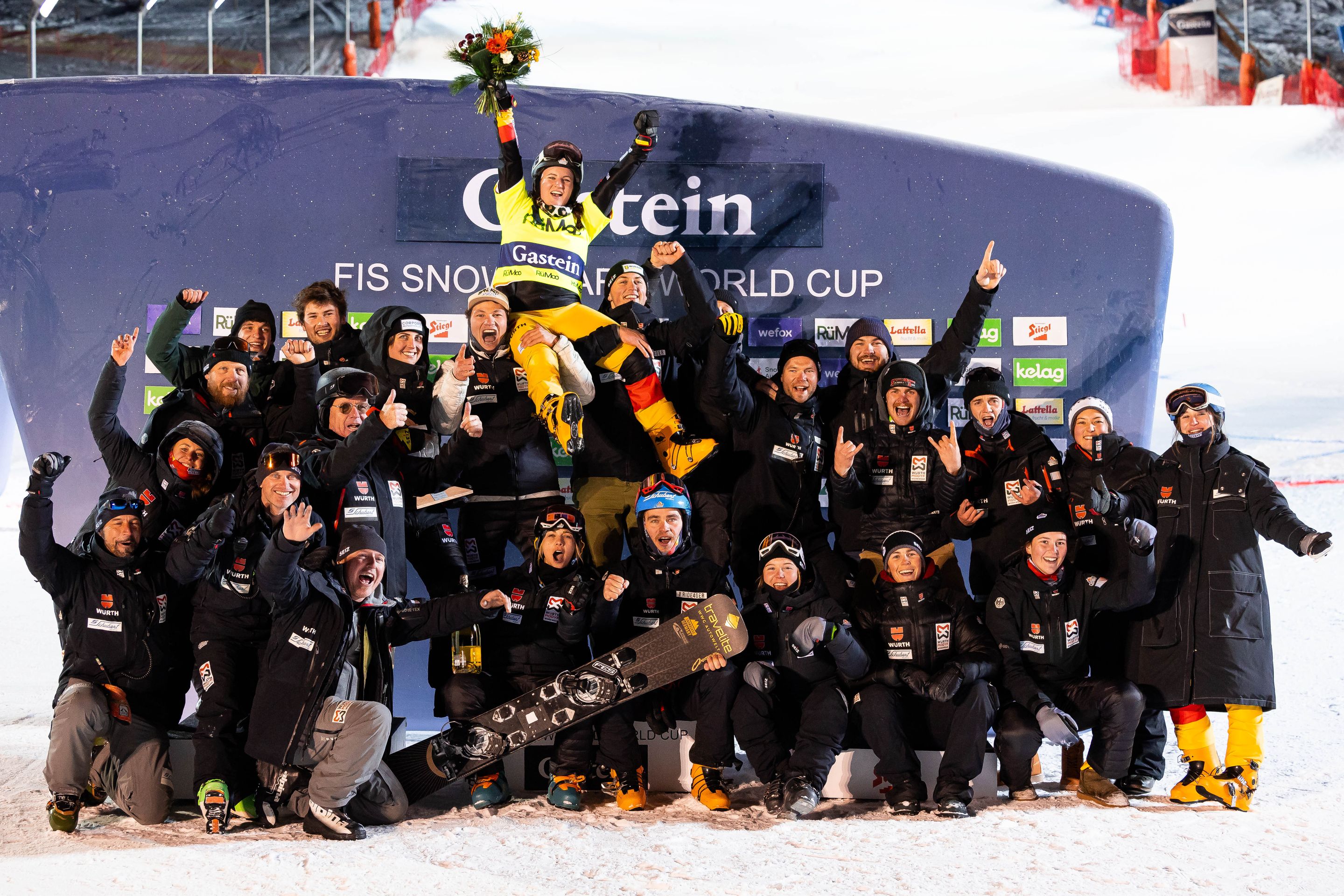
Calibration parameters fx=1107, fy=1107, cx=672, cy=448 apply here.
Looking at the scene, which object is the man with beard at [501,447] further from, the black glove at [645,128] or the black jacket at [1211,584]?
the black jacket at [1211,584]

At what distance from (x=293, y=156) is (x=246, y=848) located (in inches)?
156

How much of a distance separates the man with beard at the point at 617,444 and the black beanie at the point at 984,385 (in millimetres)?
1346

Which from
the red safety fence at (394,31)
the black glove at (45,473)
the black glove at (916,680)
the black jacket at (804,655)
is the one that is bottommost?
the black glove at (916,680)

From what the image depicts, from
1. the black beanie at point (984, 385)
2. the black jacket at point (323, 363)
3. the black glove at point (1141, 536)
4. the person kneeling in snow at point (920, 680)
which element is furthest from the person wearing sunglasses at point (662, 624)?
the black glove at point (1141, 536)

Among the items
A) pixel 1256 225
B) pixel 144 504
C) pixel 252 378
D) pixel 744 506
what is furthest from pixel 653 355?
pixel 1256 225

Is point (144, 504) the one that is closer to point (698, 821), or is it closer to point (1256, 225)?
point (698, 821)

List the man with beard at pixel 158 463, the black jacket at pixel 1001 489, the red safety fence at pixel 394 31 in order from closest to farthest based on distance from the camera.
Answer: the man with beard at pixel 158 463
the black jacket at pixel 1001 489
the red safety fence at pixel 394 31

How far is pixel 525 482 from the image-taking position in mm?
5180

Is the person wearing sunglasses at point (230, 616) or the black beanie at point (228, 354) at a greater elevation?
the black beanie at point (228, 354)

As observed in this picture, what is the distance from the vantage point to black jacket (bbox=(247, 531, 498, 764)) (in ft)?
13.5

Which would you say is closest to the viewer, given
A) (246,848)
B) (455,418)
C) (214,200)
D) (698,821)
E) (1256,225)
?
(246,848)

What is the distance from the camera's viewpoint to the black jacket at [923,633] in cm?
465

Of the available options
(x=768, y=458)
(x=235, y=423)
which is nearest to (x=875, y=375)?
(x=768, y=458)

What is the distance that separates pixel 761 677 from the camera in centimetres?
450
